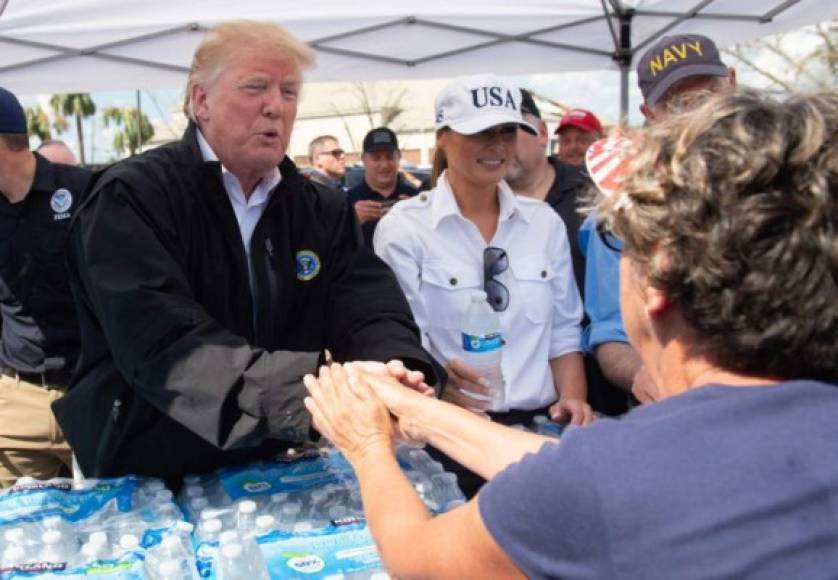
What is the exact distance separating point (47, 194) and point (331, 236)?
1869 millimetres

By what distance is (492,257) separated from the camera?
2.98 m

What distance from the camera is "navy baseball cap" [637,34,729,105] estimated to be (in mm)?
2934

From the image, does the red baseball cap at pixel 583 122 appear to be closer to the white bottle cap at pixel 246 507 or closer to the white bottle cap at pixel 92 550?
the white bottle cap at pixel 246 507

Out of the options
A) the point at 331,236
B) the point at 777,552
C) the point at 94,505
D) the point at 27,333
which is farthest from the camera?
the point at 27,333

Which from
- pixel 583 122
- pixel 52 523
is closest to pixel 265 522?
pixel 52 523

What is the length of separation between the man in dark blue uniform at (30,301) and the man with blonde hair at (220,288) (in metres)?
1.48

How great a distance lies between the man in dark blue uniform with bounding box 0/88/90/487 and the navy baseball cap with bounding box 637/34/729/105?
2.45 m

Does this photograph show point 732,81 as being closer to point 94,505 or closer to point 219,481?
point 219,481

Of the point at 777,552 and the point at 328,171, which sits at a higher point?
the point at 777,552

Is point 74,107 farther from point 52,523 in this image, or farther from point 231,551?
point 231,551

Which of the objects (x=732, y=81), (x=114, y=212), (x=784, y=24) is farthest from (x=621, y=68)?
(x=114, y=212)

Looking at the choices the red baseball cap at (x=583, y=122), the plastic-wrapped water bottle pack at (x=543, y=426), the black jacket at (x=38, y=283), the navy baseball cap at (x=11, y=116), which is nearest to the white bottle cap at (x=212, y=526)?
the plastic-wrapped water bottle pack at (x=543, y=426)

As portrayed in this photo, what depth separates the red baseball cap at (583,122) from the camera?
5.97m

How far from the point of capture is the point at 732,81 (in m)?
3.05
